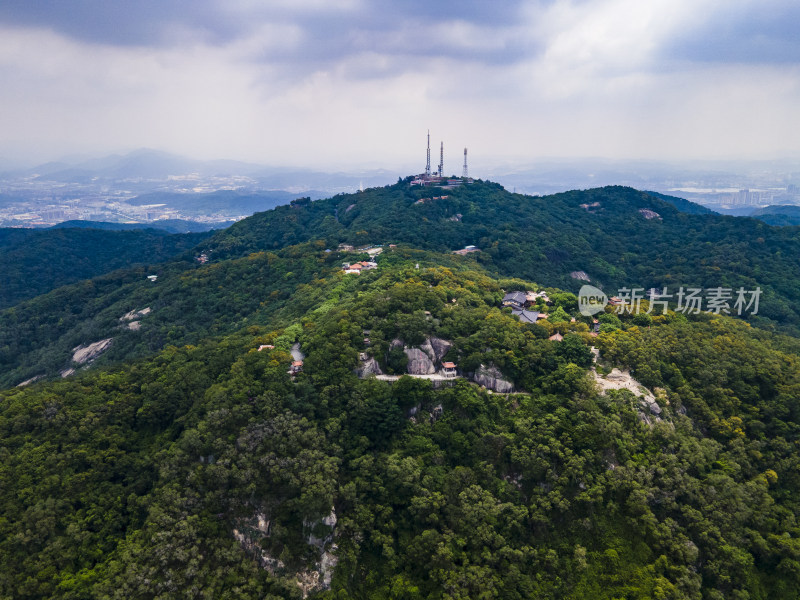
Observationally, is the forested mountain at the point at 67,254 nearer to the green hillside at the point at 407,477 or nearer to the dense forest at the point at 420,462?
the dense forest at the point at 420,462

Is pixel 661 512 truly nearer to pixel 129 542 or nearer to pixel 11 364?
pixel 129 542

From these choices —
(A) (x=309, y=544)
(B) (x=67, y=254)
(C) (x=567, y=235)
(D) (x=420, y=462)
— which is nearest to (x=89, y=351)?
(A) (x=309, y=544)

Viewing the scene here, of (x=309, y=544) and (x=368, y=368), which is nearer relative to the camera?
(x=309, y=544)

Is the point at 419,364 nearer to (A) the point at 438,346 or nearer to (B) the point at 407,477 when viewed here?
(A) the point at 438,346

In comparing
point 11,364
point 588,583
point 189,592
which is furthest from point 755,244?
point 11,364

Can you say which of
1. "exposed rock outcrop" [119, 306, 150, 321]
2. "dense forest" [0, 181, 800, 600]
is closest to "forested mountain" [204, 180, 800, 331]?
"exposed rock outcrop" [119, 306, 150, 321]

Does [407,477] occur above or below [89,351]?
above
